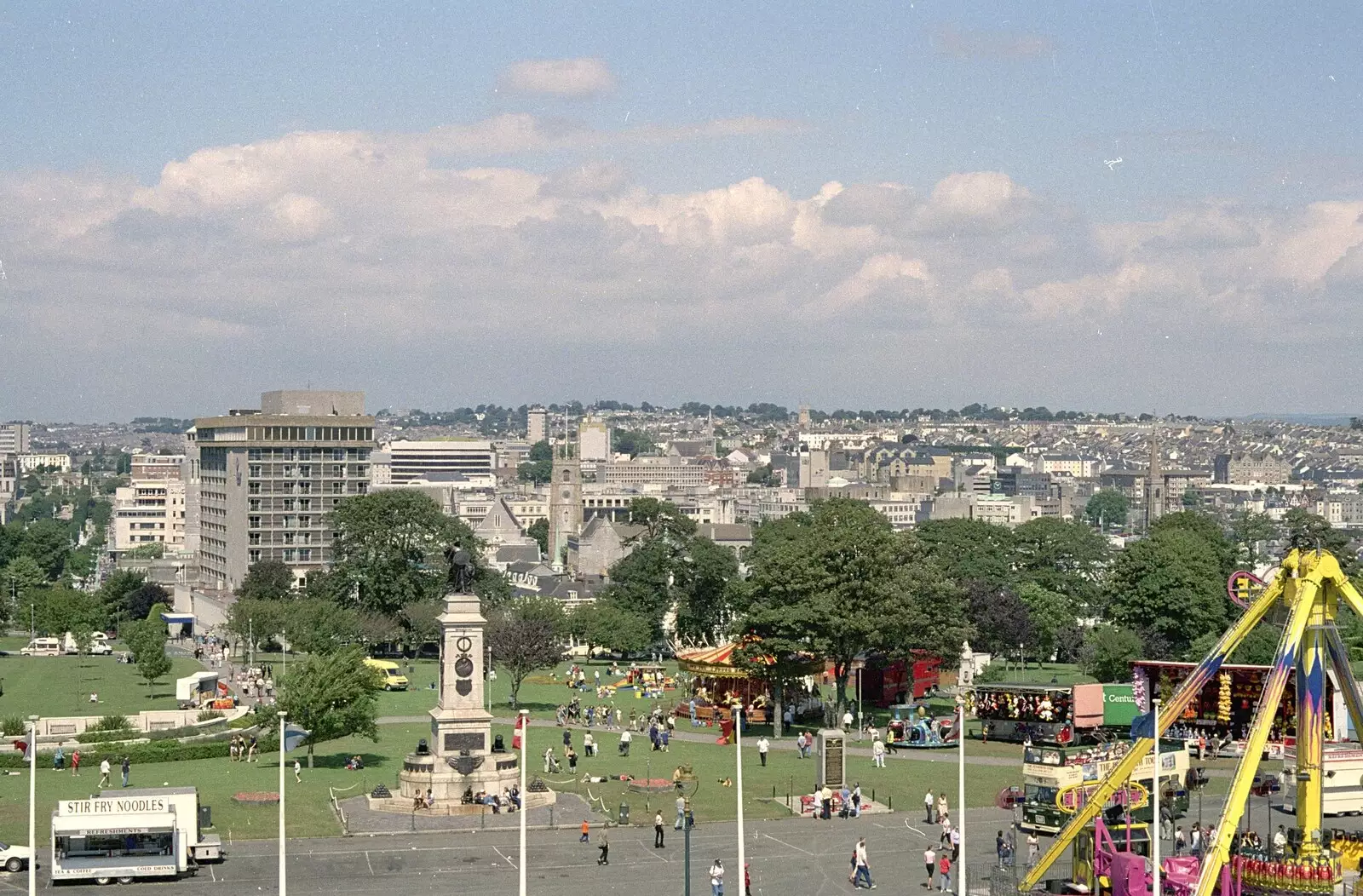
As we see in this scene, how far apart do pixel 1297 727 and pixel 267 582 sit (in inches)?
4182

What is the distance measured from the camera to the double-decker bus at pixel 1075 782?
47719 mm

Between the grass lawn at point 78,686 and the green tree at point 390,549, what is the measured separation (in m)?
11.4

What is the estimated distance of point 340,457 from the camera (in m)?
171

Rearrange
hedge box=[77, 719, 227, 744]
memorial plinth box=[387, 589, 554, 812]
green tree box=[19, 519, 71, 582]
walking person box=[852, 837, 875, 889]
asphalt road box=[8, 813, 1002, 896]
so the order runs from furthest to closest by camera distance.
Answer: green tree box=[19, 519, 71, 582], hedge box=[77, 719, 227, 744], memorial plinth box=[387, 589, 554, 812], walking person box=[852, 837, 875, 889], asphalt road box=[8, 813, 1002, 896]

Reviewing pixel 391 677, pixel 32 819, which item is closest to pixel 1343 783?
pixel 32 819

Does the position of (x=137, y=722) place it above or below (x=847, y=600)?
below

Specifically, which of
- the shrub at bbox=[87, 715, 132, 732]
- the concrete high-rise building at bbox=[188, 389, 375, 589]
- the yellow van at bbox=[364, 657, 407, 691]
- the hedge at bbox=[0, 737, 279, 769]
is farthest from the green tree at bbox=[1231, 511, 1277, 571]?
the hedge at bbox=[0, 737, 279, 769]

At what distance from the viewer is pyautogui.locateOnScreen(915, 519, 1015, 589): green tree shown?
120 metres

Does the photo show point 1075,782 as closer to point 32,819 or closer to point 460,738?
point 460,738

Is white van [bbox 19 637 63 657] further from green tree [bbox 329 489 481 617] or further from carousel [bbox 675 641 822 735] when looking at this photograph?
carousel [bbox 675 641 822 735]

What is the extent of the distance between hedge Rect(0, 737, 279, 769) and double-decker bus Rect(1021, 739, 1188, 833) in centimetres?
3162

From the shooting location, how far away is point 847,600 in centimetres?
Answer: 7850

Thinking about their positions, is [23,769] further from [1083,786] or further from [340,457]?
[340,457]

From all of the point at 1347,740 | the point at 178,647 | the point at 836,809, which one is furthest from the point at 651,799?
the point at 178,647
